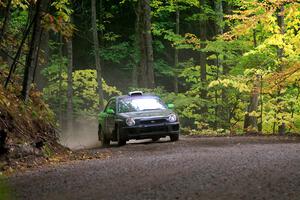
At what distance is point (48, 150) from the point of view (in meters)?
13.2

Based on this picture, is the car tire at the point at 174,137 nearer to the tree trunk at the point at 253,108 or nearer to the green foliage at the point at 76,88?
the tree trunk at the point at 253,108

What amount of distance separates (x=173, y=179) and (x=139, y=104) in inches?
386

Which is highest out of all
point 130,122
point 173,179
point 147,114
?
point 147,114

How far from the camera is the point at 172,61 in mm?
41750

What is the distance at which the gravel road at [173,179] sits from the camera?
648 centimetres

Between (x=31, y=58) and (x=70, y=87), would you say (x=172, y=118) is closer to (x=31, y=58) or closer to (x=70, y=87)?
(x=31, y=58)

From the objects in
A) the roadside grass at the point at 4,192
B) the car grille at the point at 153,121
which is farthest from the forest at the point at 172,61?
the roadside grass at the point at 4,192

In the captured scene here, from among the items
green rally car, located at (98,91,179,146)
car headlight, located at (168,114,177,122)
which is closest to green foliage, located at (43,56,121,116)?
green rally car, located at (98,91,179,146)

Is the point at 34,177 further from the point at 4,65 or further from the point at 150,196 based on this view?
the point at 4,65

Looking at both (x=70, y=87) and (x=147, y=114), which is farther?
(x=70, y=87)

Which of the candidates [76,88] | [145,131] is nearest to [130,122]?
[145,131]

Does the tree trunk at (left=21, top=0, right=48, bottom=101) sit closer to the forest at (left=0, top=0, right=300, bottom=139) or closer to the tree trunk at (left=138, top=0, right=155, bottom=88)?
the forest at (left=0, top=0, right=300, bottom=139)

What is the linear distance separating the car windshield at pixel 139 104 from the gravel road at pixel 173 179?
6132mm

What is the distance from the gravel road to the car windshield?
613 centimetres
